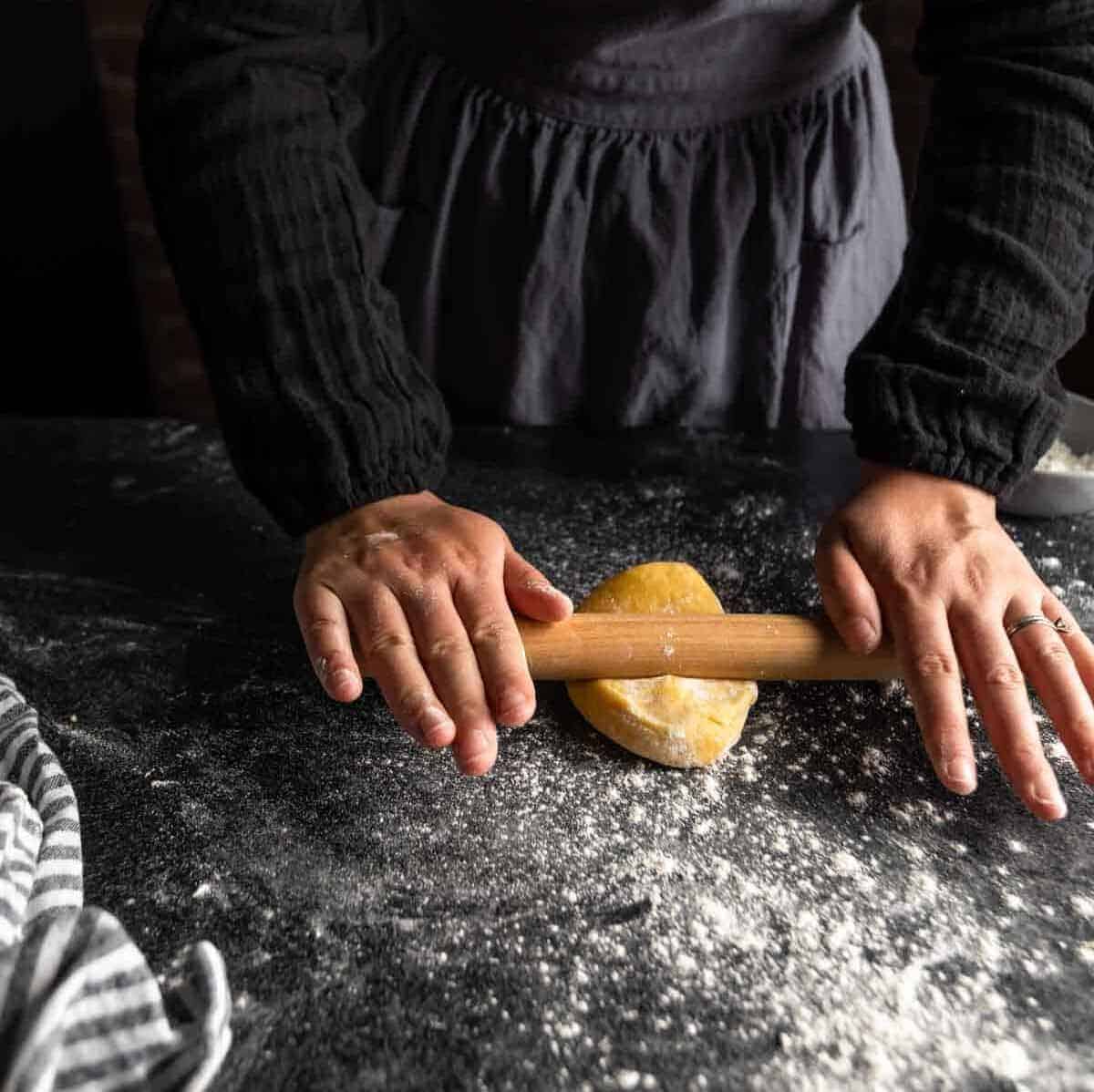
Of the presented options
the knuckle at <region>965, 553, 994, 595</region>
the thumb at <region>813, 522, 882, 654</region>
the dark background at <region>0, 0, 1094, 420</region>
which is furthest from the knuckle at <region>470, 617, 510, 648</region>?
the dark background at <region>0, 0, 1094, 420</region>

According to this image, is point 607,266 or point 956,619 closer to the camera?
point 956,619

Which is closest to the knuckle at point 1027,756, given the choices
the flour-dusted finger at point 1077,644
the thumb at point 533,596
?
the flour-dusted finger at point 1077,644

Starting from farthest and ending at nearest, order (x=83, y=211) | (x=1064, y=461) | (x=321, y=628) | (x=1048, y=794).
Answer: (x=83, y=211) → (x=1064, y=461) → (x=321, y=628) → (x=1048, y=794)

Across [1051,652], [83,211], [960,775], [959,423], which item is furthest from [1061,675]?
[83,211]

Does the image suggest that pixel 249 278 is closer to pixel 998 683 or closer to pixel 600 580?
pixel 600 580

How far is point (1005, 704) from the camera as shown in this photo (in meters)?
0.83

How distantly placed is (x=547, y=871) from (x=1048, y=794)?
1.28 feet

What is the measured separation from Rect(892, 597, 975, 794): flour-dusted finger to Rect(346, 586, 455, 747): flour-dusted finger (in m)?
0.39

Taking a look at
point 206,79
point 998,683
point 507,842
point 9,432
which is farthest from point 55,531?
point 998,683

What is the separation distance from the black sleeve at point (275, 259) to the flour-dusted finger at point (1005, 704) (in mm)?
528

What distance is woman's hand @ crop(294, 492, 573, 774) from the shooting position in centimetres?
82

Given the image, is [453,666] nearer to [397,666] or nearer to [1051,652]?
[397,666]

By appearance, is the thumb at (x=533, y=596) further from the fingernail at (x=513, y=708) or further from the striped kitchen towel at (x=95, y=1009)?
the striped kitchen towel at (x=95, y=1009)

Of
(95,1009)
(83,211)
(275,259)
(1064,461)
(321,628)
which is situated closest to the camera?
(95,1009)
